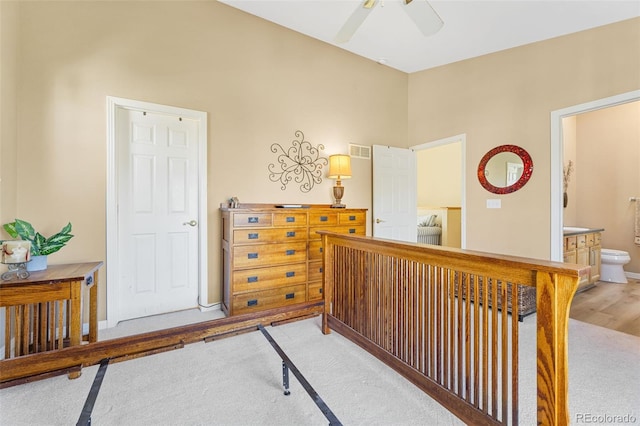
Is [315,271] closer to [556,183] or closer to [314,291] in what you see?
[314,291]

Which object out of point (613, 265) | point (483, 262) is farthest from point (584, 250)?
point (483, 262)

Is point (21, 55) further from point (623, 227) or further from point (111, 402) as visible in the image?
point (623, 227)

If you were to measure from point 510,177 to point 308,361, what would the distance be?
126 inches

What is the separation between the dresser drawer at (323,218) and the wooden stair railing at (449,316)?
692 mm

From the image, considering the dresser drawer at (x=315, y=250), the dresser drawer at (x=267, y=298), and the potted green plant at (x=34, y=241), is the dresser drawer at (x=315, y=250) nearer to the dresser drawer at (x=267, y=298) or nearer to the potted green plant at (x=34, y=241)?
the dresser drawer at (x=267, y=298)

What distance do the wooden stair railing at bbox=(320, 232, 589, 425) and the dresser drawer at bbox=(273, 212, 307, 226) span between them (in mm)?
652

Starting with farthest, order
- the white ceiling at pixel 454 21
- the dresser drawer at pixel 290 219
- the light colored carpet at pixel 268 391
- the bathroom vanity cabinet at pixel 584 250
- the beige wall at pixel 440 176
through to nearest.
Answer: the beige wall at pixel 440 176
the bathroom vanity cabinet at pixel 584 250
the dresser drawer at pixel 290 219
the white ceiling at pixel 454 21
the light colored carpet at pixel 268 391

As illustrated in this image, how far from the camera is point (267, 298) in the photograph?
3008 millimetres

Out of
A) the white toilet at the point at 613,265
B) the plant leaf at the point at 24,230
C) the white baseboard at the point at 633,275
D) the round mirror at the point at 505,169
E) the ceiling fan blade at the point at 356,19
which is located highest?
the ceiling fan blade at the point at 356,19

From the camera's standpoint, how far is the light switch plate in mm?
3682

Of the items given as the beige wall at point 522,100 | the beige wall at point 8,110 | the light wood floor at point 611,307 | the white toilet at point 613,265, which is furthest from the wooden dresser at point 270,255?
the white toilet at point 613,265

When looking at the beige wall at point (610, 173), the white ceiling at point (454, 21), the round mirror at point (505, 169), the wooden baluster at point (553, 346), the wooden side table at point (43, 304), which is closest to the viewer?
the wooden baluster at point (553, 346)

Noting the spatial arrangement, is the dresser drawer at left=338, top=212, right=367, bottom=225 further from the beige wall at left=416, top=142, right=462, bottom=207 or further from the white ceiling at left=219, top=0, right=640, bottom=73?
the beige wall at left=416, top=142, right=462, bottom=207

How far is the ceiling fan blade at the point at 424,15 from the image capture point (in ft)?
6.42
